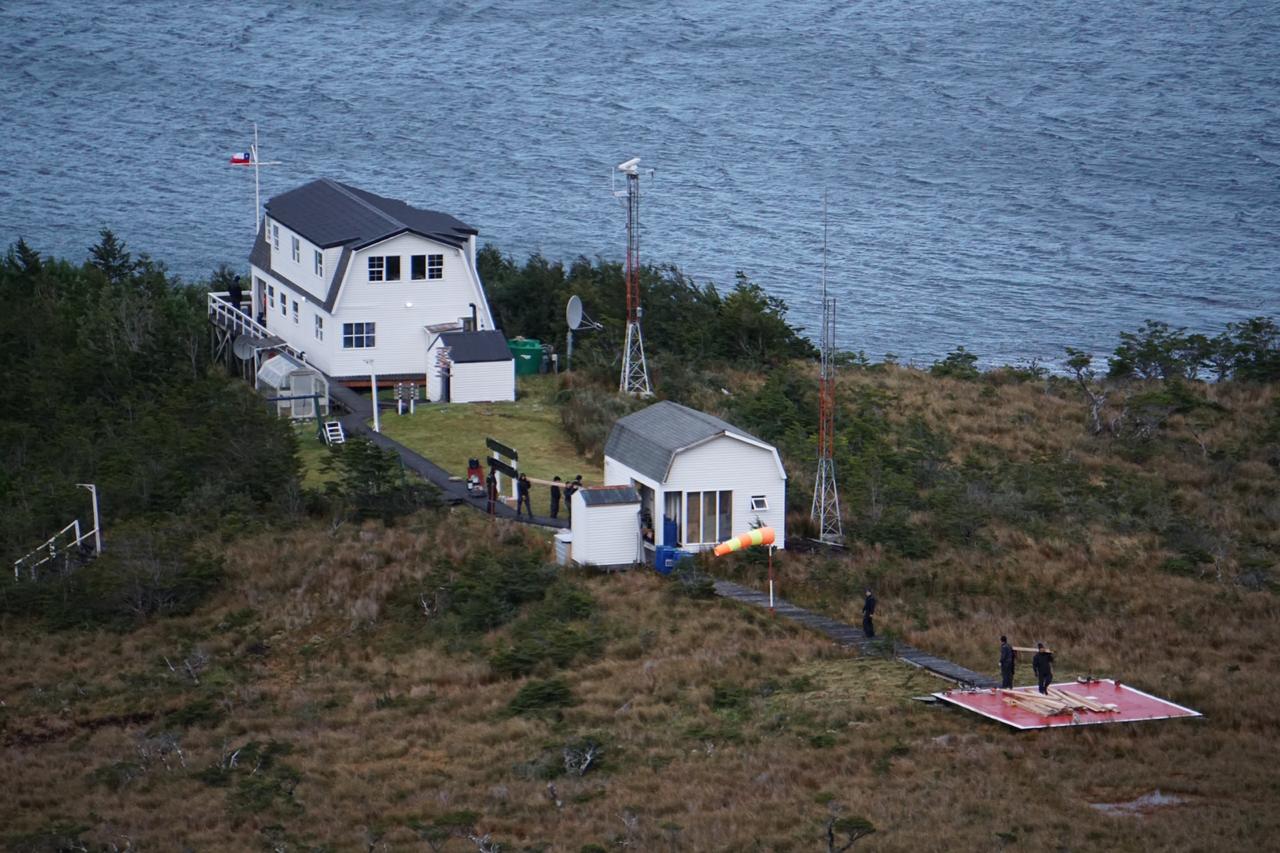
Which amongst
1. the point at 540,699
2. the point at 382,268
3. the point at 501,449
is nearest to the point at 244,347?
the point at 382,268

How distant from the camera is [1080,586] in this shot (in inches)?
1411

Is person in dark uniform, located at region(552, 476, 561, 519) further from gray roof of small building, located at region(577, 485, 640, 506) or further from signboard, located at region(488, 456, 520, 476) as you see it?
gray roof of small building, located at region(577, 485, 640, 506)

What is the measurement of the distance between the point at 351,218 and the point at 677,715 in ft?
80.9

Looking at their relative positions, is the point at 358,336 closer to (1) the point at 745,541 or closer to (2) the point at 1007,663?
(1) the point at 745,541

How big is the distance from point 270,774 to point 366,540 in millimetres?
10035

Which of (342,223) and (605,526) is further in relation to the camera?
(342,223)

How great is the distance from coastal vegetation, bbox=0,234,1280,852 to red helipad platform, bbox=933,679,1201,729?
30 cm

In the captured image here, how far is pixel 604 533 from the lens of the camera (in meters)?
35.4

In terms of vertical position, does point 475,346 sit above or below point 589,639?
above

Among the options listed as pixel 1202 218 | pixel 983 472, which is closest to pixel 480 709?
pixel 983 472

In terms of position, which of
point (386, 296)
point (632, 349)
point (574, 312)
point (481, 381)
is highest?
point (386, 296)

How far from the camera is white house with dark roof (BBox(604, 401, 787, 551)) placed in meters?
35.8

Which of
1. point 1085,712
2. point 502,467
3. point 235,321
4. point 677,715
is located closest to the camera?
point 1085,712

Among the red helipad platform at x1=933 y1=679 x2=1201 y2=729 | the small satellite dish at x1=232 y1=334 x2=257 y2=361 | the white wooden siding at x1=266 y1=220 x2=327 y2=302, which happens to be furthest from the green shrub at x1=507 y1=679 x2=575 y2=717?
the small satellite dish at x1=232 y1=334 x2=257 y2=361
